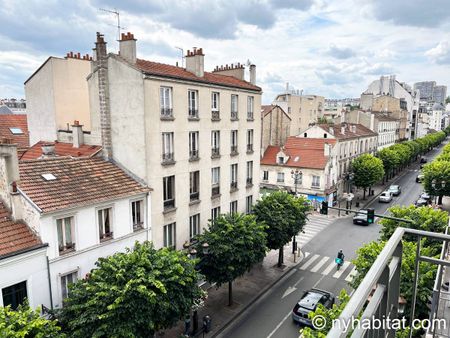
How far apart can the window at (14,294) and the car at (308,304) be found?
13.6m

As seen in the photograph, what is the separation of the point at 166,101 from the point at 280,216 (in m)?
11.0

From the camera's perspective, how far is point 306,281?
79.7 feet

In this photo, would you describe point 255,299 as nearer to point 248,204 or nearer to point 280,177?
point 248,204

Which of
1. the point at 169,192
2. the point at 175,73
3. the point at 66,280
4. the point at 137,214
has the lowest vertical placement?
the point at 66,280

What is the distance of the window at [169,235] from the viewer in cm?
1950

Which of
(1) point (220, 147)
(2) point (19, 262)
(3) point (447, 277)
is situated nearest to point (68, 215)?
(2) point (19, 262)

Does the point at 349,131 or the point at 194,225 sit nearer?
the point at 194,225

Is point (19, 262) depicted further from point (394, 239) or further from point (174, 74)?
point (394, 239)

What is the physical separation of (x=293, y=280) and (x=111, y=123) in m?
16.6

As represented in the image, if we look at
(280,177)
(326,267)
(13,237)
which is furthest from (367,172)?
(13,237)

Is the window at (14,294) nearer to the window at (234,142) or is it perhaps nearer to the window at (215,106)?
the window at (215,106)

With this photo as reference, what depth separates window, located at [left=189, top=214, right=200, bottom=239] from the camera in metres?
21.2

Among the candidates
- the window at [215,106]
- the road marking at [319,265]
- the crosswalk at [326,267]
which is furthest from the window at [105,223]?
the road marking at [319,265]

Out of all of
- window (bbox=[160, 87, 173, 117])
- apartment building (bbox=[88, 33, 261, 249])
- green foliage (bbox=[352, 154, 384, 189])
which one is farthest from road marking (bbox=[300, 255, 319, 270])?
green foliage (bbox=[352, 154, 384, 189])
